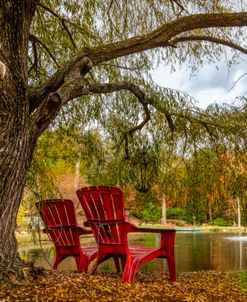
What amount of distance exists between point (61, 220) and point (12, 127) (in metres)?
1.28

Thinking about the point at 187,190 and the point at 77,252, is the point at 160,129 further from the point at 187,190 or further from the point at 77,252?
the point at 77,252

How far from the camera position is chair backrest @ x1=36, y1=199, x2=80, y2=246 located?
3443mm

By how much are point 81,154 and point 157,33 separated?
1.95 meters

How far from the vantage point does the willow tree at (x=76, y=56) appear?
99.7 inches

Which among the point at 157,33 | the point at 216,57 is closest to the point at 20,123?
the point at 157,33

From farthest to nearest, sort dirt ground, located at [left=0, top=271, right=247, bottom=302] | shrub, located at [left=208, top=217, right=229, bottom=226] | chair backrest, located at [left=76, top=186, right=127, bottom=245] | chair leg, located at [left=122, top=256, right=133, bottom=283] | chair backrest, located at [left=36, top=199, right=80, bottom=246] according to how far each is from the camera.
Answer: shrub, located at [left=208, top=217, right=229, bottom=226], chair backrest, located at [left=36, top=199, right=80, bottom=246], chair backrest, located at [left=76, top=186, right=127, bottom=245], chair leg, located at [left=122, top=256, right=133, bottom=283], dirt ground, located at [left=0, top=271, right=247, bottom=302]

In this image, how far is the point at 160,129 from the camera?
14.5ft

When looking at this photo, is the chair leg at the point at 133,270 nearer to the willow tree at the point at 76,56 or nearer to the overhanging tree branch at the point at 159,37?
the willow tree at the point at 76,56

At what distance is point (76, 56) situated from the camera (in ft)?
9.91

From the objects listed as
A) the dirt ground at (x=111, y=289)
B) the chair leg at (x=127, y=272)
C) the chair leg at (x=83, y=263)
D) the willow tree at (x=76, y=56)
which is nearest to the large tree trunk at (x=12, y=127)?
the willow tree at (x=76, y=56)

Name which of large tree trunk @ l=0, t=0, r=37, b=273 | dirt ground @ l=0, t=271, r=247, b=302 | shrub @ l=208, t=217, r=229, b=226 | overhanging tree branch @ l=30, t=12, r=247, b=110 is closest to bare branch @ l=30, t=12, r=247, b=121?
overhanging tree branch @ l=30, t=12, r=247, b=110

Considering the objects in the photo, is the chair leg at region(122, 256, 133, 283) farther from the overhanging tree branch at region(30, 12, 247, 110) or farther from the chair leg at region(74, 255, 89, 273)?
the overhanging tree branch at region(30, 12, 247, 110)

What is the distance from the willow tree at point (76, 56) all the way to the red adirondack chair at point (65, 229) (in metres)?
0.87

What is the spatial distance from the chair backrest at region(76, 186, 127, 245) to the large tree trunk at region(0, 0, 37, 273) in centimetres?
65
